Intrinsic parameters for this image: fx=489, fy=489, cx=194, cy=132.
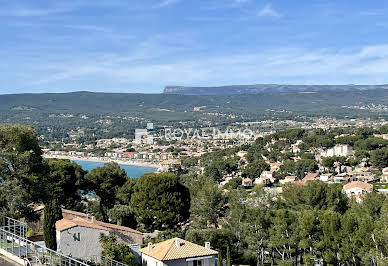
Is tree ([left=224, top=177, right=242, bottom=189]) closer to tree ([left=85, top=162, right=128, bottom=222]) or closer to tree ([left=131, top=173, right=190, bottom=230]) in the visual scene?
tree ([left=85, top=162, right=128, bottom=222])

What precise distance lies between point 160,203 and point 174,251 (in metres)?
7.89

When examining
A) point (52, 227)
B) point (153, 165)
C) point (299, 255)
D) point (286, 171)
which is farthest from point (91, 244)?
point (153, 165)

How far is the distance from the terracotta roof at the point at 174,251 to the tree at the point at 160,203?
22.2 ft

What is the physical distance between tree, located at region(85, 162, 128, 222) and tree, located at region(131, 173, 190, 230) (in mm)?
3137

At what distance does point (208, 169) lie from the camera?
5831 cm

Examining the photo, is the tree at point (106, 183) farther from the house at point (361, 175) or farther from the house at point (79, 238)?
the house at point (361, 175)

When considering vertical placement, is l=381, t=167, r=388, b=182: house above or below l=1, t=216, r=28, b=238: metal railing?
below

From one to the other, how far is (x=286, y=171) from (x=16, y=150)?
43310mm

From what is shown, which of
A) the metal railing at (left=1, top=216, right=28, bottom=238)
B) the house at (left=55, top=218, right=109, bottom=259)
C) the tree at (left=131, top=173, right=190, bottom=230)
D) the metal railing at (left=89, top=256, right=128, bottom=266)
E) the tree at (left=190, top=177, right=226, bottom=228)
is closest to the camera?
the metal railing at (left=1, top=216, right=28, bottom=238)

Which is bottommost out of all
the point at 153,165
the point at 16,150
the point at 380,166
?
the point at 153,165

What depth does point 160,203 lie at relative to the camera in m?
24.2

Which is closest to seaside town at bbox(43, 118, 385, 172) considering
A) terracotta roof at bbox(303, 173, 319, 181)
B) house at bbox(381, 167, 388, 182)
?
terracotta roof at bbox(303, 173, 319, 181)

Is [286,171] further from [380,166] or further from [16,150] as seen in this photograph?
[16,150]

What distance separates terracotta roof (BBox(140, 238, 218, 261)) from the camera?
639 inches
